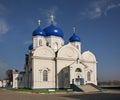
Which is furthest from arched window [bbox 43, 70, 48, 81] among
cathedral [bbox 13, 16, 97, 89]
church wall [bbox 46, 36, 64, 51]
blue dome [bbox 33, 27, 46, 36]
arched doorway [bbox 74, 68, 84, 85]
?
blue dome [bbox 33, 27, 46, 36]

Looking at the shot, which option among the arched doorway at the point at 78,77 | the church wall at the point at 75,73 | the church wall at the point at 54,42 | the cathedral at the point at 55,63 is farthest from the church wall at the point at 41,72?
the church wall at the point at 54,42

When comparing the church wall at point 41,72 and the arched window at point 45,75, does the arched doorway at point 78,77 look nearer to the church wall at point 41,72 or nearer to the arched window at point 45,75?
the church wall at point 41,72

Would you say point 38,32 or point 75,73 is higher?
point 38,32

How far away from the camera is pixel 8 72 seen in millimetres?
75250

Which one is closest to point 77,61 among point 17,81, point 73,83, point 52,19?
point 73,83

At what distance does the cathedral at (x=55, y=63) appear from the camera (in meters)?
39.0

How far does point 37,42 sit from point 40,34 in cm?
163

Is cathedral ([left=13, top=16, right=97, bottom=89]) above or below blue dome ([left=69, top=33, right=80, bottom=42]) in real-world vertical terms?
below

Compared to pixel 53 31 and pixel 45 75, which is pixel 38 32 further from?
pixel 45 75

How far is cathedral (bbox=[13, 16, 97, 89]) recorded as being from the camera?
39.0 meters

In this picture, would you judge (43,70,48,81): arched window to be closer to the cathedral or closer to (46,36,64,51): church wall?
the cathedral

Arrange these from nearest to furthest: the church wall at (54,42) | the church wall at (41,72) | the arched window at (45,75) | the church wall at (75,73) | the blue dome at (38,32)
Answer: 1. the church wall at (41,72)
2. the church wall at (75,73)
3. the arched window at (45,75)
4. the blue dome at (38,32)
5. the church wall at (54,42)

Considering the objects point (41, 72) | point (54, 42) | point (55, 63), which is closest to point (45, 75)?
point (41, 72)

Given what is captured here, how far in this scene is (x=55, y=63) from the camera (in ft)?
134
